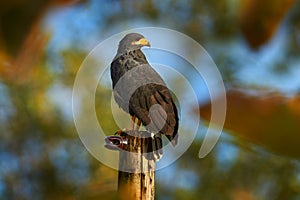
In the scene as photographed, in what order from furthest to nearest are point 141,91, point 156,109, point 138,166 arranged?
point 141,91, point 156,109, point 138,166

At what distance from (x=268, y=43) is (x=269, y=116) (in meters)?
0.02

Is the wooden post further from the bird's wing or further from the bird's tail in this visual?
the bird's wing

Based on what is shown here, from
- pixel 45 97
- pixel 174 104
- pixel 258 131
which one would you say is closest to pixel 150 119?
pixel 174 104

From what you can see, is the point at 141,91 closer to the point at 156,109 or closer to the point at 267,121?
the point at 156,109

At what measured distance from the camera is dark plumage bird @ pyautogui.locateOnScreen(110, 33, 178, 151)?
1.82 meters

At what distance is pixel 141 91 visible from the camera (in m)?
2.15

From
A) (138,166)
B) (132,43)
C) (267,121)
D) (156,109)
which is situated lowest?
(267,121)

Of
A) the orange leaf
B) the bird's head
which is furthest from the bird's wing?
the orange leaf

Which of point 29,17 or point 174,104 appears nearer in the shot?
point 29,17

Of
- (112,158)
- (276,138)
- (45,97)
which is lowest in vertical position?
(276,138)

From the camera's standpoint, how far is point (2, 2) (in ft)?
0.47

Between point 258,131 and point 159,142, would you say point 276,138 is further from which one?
point 159,142

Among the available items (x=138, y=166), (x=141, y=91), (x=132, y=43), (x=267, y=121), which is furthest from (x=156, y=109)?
(x=267, y=121)

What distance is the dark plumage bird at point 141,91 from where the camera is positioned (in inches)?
71.8
